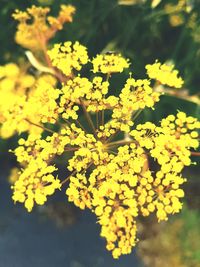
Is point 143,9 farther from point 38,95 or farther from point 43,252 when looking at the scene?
point 43,252

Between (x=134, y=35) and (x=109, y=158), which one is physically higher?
(x=134, y=35)

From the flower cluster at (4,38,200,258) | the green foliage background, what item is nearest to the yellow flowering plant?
the flower cluster at (4,38,200,258)

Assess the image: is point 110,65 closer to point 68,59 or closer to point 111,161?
point 68,59

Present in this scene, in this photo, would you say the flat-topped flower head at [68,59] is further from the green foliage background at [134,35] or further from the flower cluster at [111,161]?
the green foliage background at [134,35]

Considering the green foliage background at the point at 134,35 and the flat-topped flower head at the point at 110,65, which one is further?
the green foliage background at the point at 134,35

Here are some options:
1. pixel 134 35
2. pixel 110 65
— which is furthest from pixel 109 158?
pixel 134 35

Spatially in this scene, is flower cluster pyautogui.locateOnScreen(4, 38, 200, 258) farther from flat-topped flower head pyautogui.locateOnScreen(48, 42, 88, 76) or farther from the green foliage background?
the green foliage background

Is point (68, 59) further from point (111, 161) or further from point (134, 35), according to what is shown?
point (134, 35)

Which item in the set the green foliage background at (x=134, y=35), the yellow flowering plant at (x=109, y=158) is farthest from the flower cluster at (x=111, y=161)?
the green foliage background at (x=134, y=35)

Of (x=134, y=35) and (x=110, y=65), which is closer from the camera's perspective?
(x=110, y=65)

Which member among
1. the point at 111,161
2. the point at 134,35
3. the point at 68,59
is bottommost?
the point at 111,161

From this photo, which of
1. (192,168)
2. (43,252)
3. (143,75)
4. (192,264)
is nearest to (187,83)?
(143,75)
